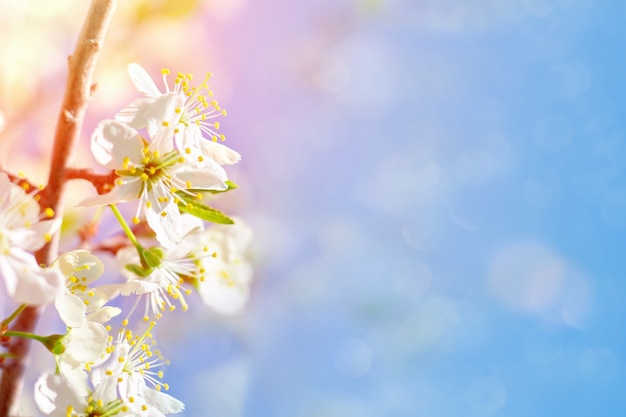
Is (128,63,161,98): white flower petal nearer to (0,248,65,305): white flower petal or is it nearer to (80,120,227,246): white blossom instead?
(80,120,227,246): white blossom

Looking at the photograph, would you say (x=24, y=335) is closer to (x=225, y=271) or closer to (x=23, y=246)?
(x=23, y=246)

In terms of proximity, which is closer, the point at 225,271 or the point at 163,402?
the point at 163,402

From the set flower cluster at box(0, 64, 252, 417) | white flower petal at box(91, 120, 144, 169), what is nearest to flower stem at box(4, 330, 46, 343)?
flower cluster at box(0, 64, 252, 417)

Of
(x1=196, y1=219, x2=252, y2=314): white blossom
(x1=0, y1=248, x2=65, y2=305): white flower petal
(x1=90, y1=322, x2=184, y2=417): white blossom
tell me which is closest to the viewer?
(x1=0, y1=248, x2=65, y2=305): white flower petal

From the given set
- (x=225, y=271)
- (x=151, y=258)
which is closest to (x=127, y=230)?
(x=151, y=258)

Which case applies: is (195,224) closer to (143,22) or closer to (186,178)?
(186,178)

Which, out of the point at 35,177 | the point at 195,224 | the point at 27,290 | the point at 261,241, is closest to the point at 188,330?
the point at 261,241

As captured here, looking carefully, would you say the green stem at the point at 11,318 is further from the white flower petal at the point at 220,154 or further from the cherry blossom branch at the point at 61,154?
the white flower petal at the point at 220,154
